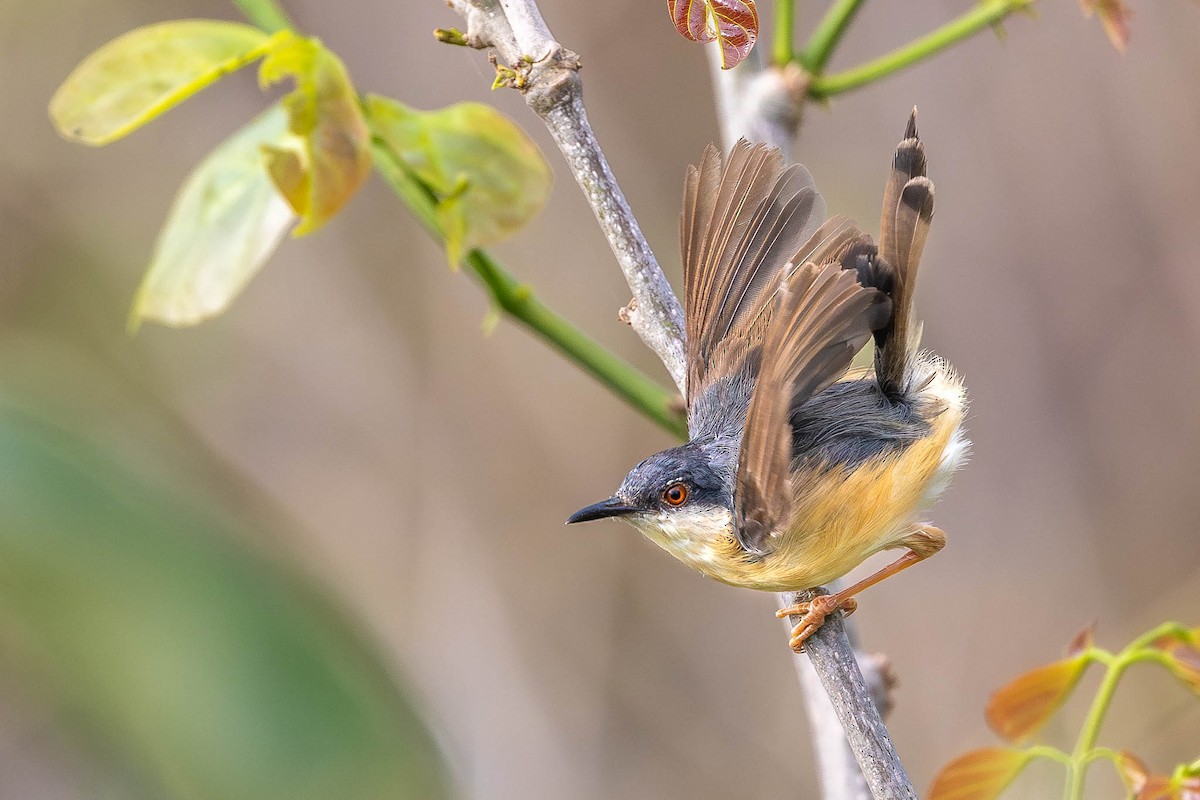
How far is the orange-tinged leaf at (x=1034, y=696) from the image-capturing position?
5.65ft

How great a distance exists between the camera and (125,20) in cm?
472

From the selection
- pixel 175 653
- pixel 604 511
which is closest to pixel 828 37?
pixel 604 511

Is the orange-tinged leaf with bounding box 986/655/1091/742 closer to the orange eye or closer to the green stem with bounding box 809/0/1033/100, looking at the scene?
the orange eye

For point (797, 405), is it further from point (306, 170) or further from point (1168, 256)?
point (1168, 256)

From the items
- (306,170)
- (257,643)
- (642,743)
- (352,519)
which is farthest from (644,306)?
(642,743)

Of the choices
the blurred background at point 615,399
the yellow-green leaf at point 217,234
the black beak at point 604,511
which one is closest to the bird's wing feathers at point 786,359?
the black beak at point 604,511

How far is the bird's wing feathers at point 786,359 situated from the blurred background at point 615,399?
291cm

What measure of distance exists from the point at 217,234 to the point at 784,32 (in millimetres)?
1212

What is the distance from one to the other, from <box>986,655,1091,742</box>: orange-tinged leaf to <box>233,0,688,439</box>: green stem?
0.75 meters

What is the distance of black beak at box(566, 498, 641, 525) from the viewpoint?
2.26 m

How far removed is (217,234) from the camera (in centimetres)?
139

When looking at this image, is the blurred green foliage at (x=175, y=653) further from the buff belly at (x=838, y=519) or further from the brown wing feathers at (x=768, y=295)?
the brown wing feathers at (x=768, y=295)

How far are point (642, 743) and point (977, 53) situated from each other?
3525 millimetres

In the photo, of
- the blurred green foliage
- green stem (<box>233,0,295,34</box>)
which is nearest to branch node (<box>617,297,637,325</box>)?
green stem (<box>233,0,295,34</box>)
